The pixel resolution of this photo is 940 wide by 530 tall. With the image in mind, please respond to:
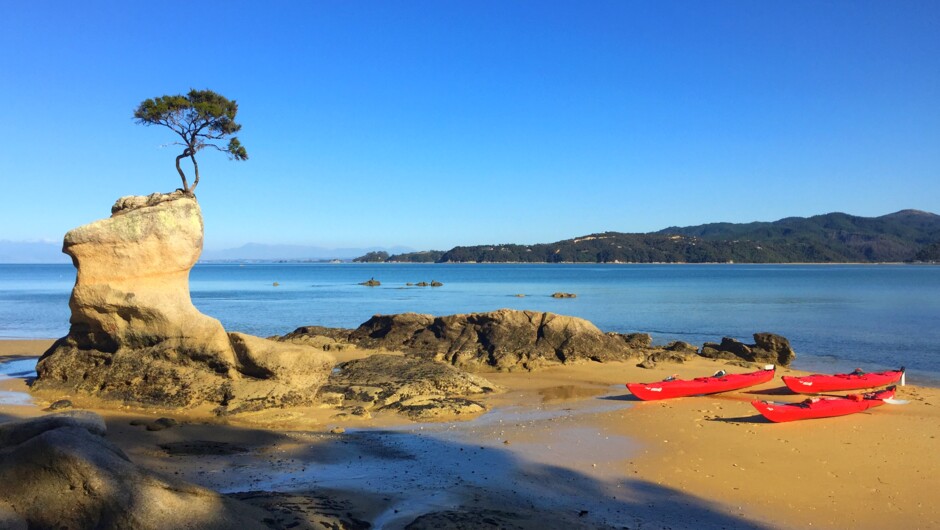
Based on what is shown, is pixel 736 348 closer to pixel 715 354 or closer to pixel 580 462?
pixel 715 354

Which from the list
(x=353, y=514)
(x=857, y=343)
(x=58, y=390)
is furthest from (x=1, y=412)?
(x=857, y=343)

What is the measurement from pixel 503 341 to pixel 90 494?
54.9 ft

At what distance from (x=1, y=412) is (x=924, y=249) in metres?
237

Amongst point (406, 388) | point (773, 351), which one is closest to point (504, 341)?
point (406, 388)

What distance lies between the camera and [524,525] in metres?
6.70

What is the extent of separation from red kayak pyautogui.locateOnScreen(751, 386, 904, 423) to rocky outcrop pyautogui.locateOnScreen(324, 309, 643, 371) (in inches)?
301

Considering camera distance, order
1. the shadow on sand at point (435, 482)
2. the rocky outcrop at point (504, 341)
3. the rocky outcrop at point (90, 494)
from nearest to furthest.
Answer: the rocky outcrop at point (90, 494)
the shadow on sand at point (435, 482)
the rocky outcrop at point (504, 341)

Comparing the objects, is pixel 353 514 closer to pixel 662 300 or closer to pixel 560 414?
pixel 560 414

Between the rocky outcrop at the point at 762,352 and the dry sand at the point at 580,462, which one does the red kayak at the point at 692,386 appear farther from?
the rocky outcrop at the point at 762,352

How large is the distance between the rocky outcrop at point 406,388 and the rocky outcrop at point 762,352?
10426 mm

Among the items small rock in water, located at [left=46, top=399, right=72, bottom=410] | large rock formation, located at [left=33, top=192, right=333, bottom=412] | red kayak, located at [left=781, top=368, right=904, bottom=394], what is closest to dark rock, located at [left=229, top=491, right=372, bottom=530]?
large rock formation, located at [left=33, top=192, right=333, bottom=412]

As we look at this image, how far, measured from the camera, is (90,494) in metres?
4.63

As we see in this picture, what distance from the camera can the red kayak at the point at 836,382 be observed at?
52.9 ft

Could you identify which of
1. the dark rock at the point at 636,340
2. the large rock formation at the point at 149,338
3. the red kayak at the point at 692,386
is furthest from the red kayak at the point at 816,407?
the dark rock at the point at 636,340
